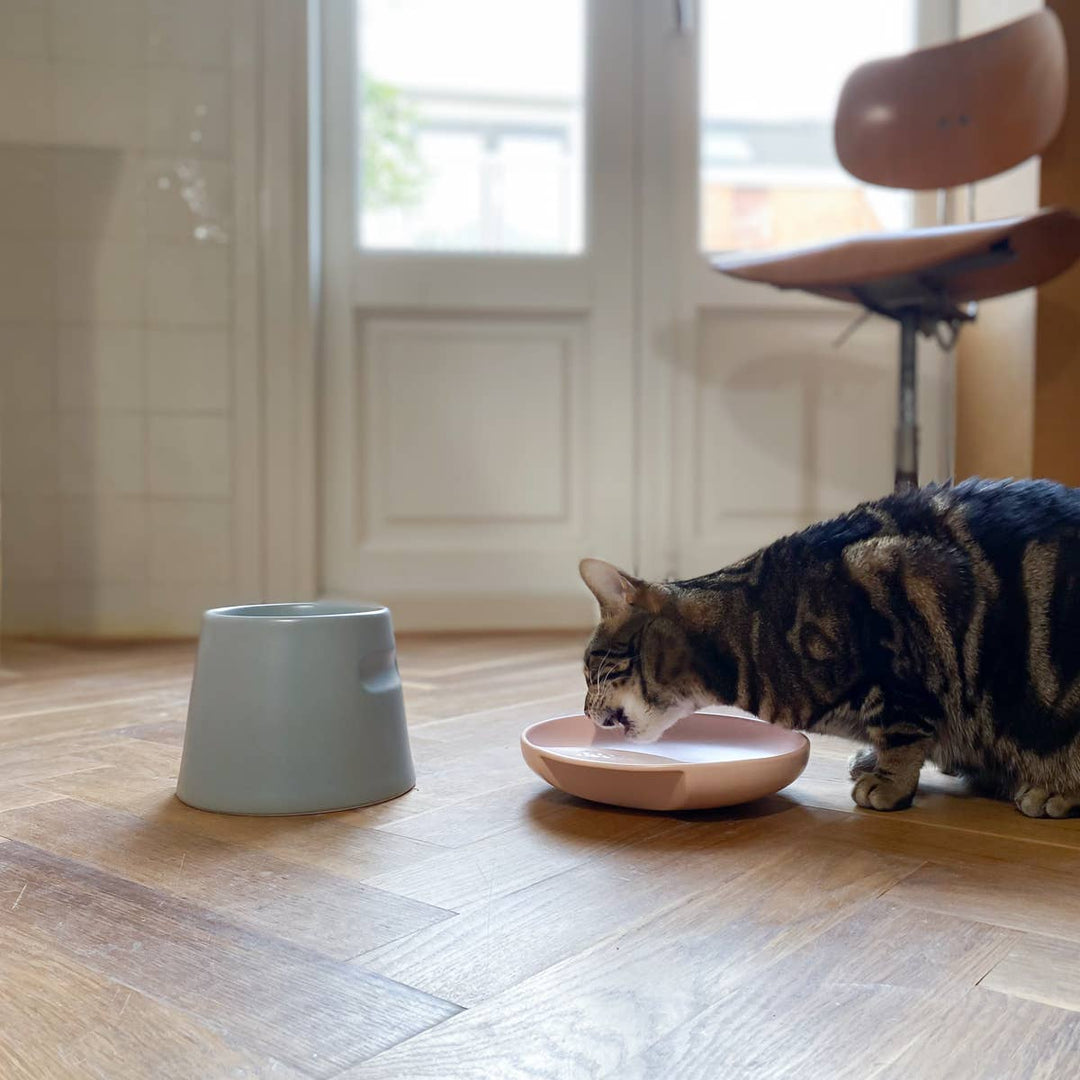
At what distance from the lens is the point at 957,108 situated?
7.39 feet

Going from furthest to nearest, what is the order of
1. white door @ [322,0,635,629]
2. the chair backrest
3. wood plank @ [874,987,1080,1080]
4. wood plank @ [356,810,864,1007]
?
white door @ [322,0,635,629], the chair backrest, wood plank @ [356,810,864,1007], wood plank @ [874,987,1080,1080]

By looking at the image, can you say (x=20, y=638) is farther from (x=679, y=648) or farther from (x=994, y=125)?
(x=994, y=125)

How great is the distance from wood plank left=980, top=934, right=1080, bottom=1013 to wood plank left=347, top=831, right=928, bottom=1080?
4.7 inches

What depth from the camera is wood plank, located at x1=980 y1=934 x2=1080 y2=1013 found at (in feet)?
2.18

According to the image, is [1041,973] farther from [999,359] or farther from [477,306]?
[477,306]

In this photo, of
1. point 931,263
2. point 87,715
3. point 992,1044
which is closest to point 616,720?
point 992,1044

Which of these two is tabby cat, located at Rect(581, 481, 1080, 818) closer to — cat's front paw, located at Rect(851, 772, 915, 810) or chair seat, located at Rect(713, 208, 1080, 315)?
Answer: cat's front paw, located at Rect(851, 772, 915, 810)

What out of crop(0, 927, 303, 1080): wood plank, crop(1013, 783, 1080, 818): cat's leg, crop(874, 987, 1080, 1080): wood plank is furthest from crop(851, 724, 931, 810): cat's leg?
crop(0, 927, 303, 1080): wood plank

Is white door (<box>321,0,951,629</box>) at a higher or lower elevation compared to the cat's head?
higher

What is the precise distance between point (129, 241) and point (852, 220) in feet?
5.81

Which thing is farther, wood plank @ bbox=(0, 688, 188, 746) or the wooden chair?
the wooden chair

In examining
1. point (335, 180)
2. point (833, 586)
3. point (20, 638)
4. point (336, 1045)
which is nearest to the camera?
point (336, 1045)

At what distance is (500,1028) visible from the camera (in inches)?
24.5

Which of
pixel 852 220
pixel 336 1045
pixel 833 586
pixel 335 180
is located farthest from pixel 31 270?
pixel 336 1045
